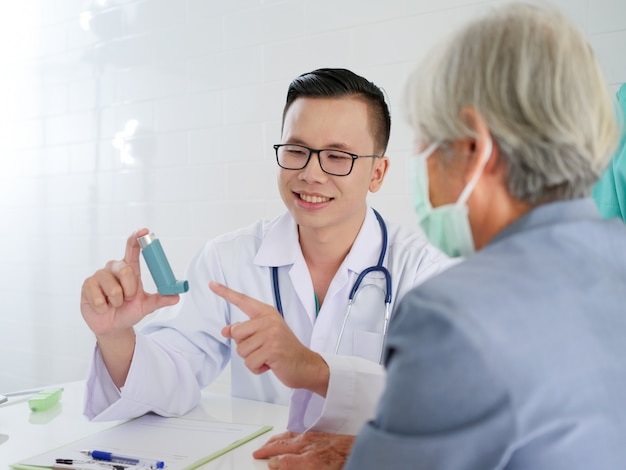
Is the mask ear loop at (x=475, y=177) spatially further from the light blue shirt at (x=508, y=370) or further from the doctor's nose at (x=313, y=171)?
the doctor's nose at (x=313, y=171)

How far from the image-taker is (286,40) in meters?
2.43

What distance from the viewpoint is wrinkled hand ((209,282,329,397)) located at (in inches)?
47.2

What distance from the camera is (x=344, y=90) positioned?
1649 millimetres

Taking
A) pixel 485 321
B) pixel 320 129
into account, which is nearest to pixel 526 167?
pixel 485 321

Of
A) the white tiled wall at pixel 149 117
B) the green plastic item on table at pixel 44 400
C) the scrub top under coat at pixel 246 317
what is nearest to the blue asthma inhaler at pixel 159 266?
the scrub top under coat at pixel 246 317

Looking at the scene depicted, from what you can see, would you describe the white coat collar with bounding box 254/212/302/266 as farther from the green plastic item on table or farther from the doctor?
the green plastic item on table

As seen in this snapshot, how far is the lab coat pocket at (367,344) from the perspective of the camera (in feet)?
5.13

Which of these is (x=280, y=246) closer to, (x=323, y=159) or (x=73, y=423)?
(x=323, y=159)

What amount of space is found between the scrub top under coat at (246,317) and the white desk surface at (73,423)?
0.05 metres

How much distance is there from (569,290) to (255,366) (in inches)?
27.4

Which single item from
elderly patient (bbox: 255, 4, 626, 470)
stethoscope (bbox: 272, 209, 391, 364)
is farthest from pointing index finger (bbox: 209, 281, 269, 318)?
elderly patient (bbox: 255, 4, 626, 470)

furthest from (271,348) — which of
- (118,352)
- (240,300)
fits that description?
(118,352)

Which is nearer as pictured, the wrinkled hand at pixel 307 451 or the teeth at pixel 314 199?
the wrinkled hand at pixel 307 451

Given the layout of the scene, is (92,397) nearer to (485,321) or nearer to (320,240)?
(320,240)
